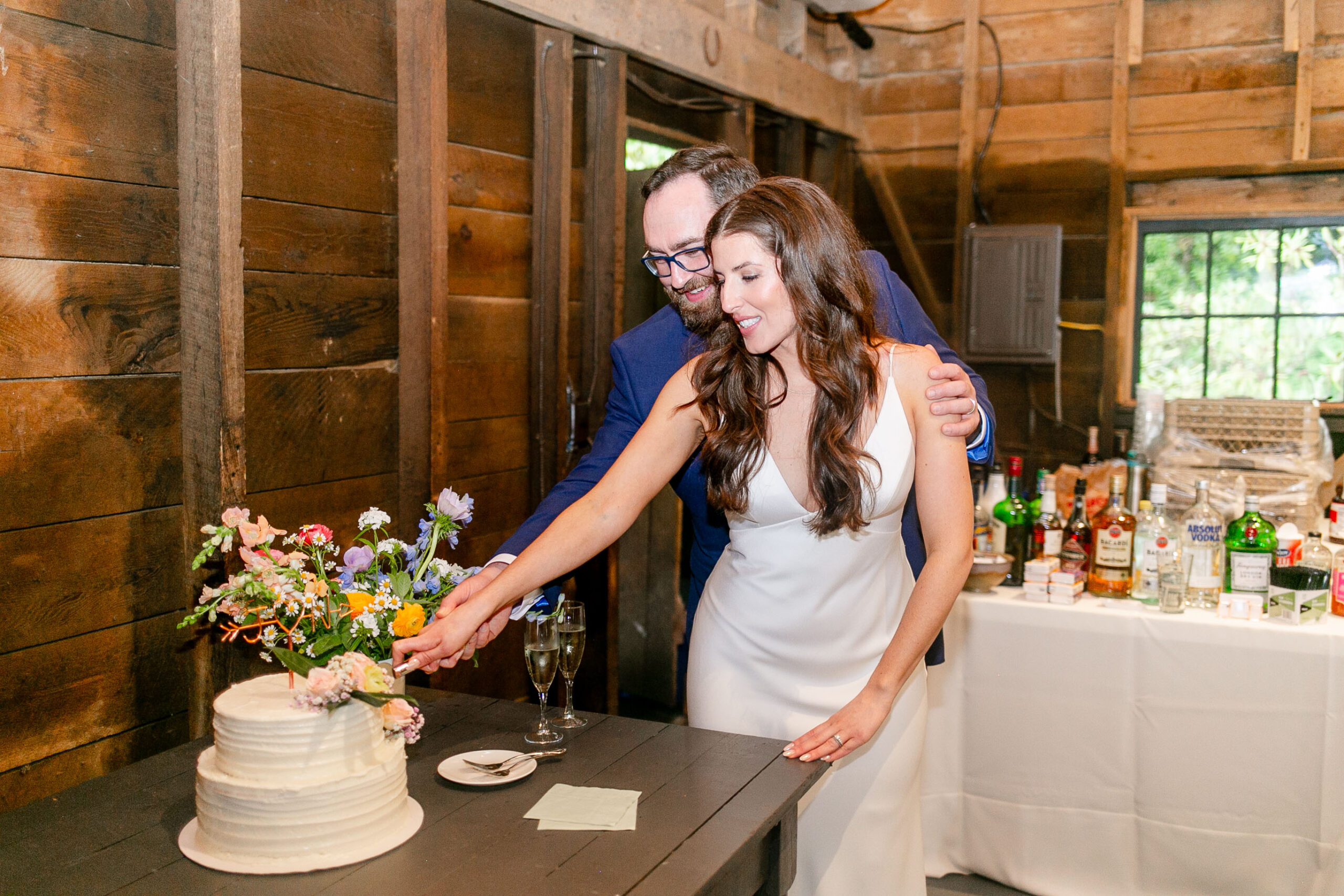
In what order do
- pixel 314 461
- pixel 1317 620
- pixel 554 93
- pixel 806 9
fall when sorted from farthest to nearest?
pixel 806 9 → pixel 554 93 → pixel 1317 620 → pixel 314 461

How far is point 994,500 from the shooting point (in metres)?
3.27

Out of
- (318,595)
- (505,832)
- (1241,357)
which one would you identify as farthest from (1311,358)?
(318,595)

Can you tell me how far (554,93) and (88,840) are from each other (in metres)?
2.33

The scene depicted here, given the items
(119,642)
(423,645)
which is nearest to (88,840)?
A: (423,645)

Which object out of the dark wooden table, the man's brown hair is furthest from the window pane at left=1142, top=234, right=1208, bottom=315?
the dark wooden table

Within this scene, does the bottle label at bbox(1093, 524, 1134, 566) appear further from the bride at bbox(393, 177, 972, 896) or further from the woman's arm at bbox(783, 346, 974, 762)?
the woman's arm at bbox(783, 346, 974, 762)

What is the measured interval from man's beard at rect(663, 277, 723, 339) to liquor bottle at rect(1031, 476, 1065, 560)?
149 cm

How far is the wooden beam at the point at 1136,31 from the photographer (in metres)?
4.15

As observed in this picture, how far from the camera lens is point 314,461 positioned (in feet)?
7.75

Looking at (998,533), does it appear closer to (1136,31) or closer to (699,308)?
(699,308)

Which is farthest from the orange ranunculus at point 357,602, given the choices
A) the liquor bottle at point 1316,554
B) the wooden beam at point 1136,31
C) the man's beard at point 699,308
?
the wooden beam at point 1136,31

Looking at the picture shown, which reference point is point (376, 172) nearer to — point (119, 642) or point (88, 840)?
point (119, 642)

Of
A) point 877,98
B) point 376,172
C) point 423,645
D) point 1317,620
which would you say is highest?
point 877,98

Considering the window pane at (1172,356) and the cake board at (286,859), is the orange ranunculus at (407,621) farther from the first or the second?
the window pane at (1172,356)
